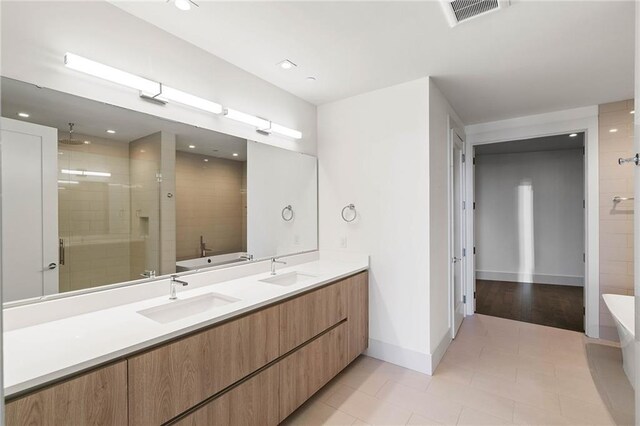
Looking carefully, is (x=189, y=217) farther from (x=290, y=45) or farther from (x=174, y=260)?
(x=290, y=45)

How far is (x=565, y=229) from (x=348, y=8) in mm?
5960

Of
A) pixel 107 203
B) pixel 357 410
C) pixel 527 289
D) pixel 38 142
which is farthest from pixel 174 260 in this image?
pixel 527 289

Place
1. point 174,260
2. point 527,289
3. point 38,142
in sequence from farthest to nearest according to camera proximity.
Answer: point 527,289
point 174,260
point 38,142

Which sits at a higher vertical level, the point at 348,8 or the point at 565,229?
the point at 348,8

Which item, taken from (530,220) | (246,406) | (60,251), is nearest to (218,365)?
(246,406)

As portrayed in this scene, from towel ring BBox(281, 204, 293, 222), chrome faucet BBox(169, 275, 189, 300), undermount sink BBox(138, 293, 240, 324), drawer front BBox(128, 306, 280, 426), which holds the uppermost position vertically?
towel ring BBox(281, 204, 293, 222)

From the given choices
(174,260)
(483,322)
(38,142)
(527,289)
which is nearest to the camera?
(38,142)

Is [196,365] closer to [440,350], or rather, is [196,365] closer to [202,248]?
[202,248]

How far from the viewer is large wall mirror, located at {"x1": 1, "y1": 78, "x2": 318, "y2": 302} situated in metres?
1.48

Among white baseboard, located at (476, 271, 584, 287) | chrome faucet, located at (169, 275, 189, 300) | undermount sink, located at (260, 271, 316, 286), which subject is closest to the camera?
chrome faucet, located at (169, 275, 189, 300)

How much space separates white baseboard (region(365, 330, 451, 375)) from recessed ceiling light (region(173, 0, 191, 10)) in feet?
9.77

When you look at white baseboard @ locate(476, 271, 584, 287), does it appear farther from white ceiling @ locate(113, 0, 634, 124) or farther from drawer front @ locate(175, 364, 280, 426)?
Result: drawer front @ locate(175, 364, 280, 426)

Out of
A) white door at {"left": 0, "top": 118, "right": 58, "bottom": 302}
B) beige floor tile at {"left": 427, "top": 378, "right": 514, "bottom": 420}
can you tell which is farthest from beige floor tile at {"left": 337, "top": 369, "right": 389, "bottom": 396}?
white door at {"left": 0, "top": 118, "right": 58, "bottom": 302}

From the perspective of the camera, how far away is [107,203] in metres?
1.77
